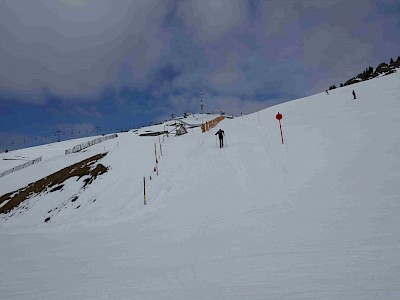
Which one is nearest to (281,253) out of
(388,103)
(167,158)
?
(167,158)

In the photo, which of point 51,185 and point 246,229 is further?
point 51,185

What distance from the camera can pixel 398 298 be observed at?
349cm

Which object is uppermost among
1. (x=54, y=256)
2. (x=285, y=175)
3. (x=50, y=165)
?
(x=50, y=165)

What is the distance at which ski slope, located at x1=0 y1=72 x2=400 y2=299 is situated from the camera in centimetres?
464

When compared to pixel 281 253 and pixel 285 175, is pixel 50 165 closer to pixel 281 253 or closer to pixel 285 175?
pixel 285 175

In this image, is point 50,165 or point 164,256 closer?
point 164,256

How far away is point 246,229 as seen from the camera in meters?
7.98

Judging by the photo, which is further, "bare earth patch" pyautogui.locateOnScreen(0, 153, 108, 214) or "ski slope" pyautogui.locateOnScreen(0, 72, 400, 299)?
"bare earth patch" pyautogui.locateOnScreen(0, 153, 108, 214)

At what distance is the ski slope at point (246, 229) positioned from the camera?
464cm

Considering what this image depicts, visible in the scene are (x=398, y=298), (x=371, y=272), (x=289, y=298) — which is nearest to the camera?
(x=398, y=298)

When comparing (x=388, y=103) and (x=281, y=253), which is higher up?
(x=388, y=103)

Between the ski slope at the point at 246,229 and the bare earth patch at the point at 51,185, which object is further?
the bare earth patch at the point at 51,185

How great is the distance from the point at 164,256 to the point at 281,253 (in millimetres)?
3117

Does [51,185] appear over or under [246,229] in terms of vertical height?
over
